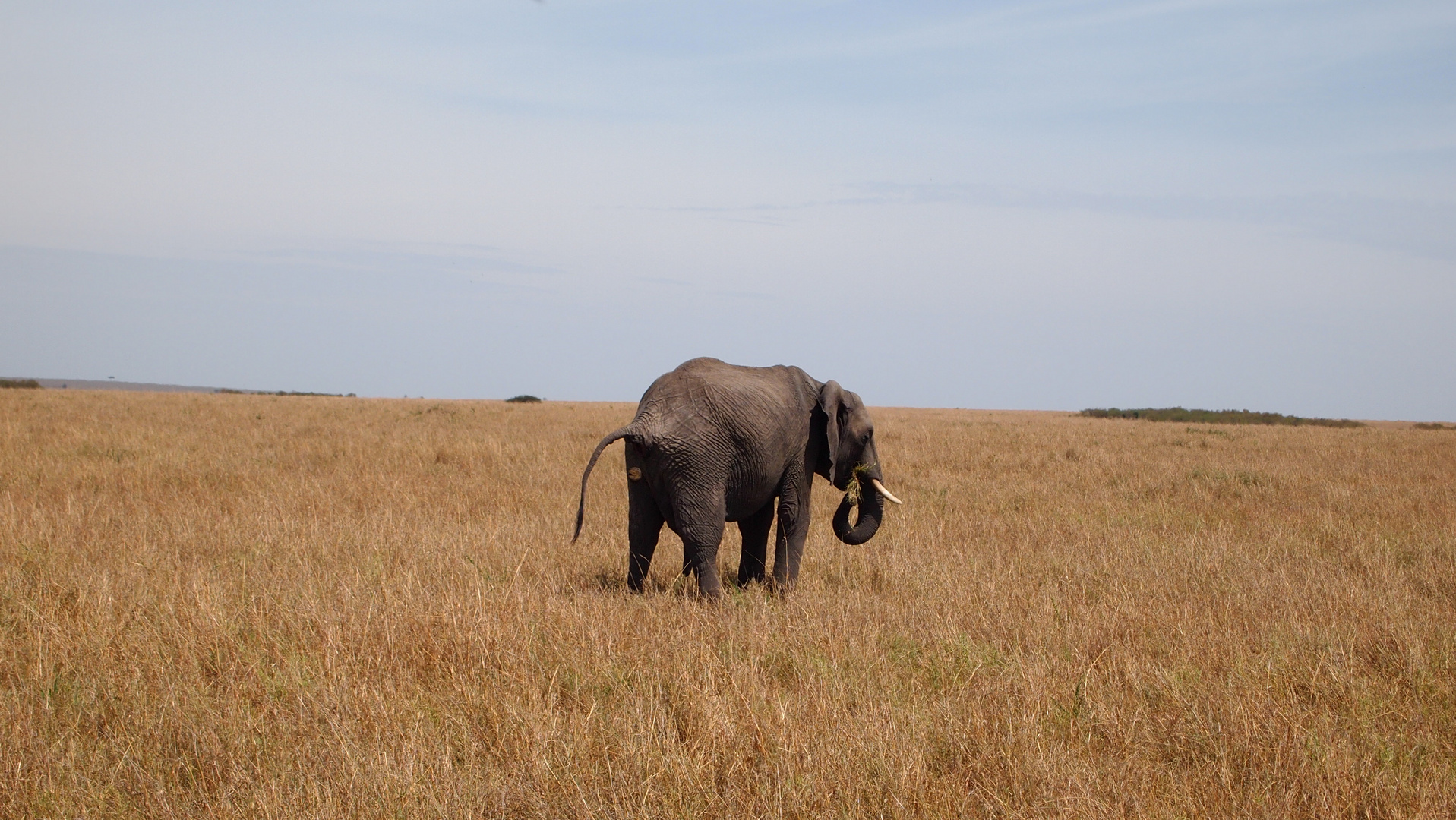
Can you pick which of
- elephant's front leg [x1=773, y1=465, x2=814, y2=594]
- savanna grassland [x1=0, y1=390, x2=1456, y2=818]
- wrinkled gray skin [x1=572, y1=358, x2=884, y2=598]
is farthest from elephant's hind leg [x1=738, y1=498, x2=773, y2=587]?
savanna grassland [x1=0, y1=390, x2=1456, y2=818]

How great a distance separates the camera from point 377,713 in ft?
14.2

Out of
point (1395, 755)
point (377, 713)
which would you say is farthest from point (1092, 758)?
point (377, 713)

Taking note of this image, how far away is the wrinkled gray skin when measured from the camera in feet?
20.9

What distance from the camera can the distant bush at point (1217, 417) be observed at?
47438mm

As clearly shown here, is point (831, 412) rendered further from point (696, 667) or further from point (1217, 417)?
point (1217, 417)

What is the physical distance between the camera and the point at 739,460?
6.59 m

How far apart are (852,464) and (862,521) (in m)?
0.49

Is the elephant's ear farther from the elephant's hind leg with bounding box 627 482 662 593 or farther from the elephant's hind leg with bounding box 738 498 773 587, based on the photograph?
the elephant's hind leg with bounding box 627 482 662 593

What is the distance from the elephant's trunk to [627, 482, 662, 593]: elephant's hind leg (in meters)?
1.63

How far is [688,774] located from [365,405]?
A: 34.4m


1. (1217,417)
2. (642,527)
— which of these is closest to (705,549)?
(642,527)

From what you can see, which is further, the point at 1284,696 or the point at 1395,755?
the point at 1284,696

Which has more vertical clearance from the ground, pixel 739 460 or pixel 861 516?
pixel 739 460

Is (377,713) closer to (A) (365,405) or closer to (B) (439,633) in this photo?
(B) (439,633)
